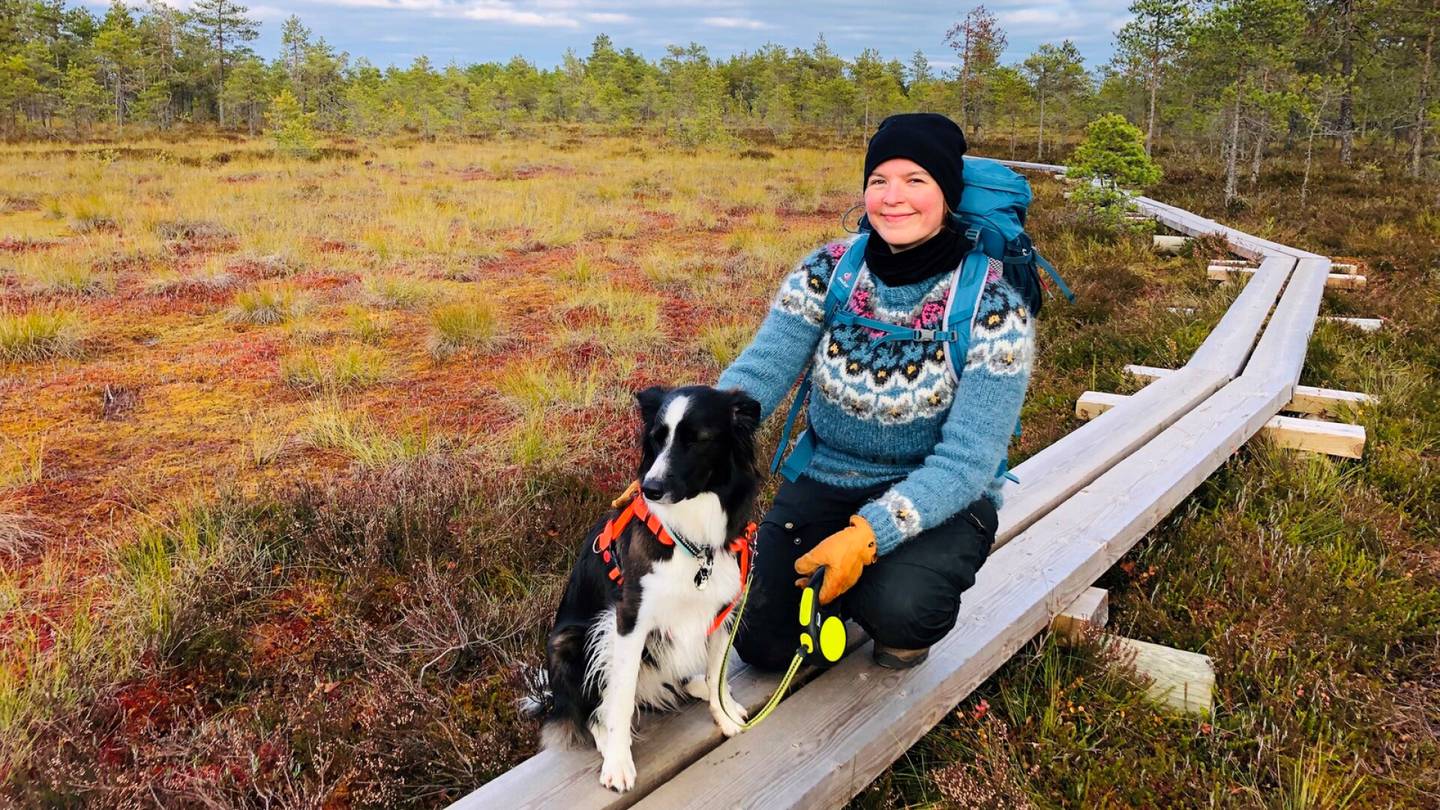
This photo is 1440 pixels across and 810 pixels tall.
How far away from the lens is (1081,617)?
9.45 ft

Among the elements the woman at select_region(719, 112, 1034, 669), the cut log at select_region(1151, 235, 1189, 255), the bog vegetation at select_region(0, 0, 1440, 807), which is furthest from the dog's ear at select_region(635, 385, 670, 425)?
the cut log at select_region(1151, 235, 1189, 255)

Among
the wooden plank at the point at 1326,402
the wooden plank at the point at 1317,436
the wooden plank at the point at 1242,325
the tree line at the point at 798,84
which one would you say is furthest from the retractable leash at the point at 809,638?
the tree line at the point at 798,84

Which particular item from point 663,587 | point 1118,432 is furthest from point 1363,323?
point 663,587

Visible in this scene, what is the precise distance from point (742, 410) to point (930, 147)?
0.97 meters

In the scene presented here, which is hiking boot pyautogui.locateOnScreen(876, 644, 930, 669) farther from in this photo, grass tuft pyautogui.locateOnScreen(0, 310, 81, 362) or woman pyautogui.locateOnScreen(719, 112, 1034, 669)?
grass tuft pyautogui.locateOnScreen(0, 310, 81, 362)

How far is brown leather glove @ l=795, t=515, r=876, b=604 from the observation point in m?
2.17

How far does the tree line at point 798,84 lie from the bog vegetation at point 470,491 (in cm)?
272

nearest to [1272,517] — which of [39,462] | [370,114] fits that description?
[39,462]

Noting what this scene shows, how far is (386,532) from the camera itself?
3.71m

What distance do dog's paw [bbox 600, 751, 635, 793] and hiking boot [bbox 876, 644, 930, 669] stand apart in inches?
33.6

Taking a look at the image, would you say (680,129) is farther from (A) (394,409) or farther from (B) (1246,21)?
(A) (394,409)

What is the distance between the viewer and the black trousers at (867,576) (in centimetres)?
231

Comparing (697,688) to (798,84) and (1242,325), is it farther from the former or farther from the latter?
(798,84)

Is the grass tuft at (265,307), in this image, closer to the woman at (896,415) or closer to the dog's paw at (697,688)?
the woman at (896,415)
